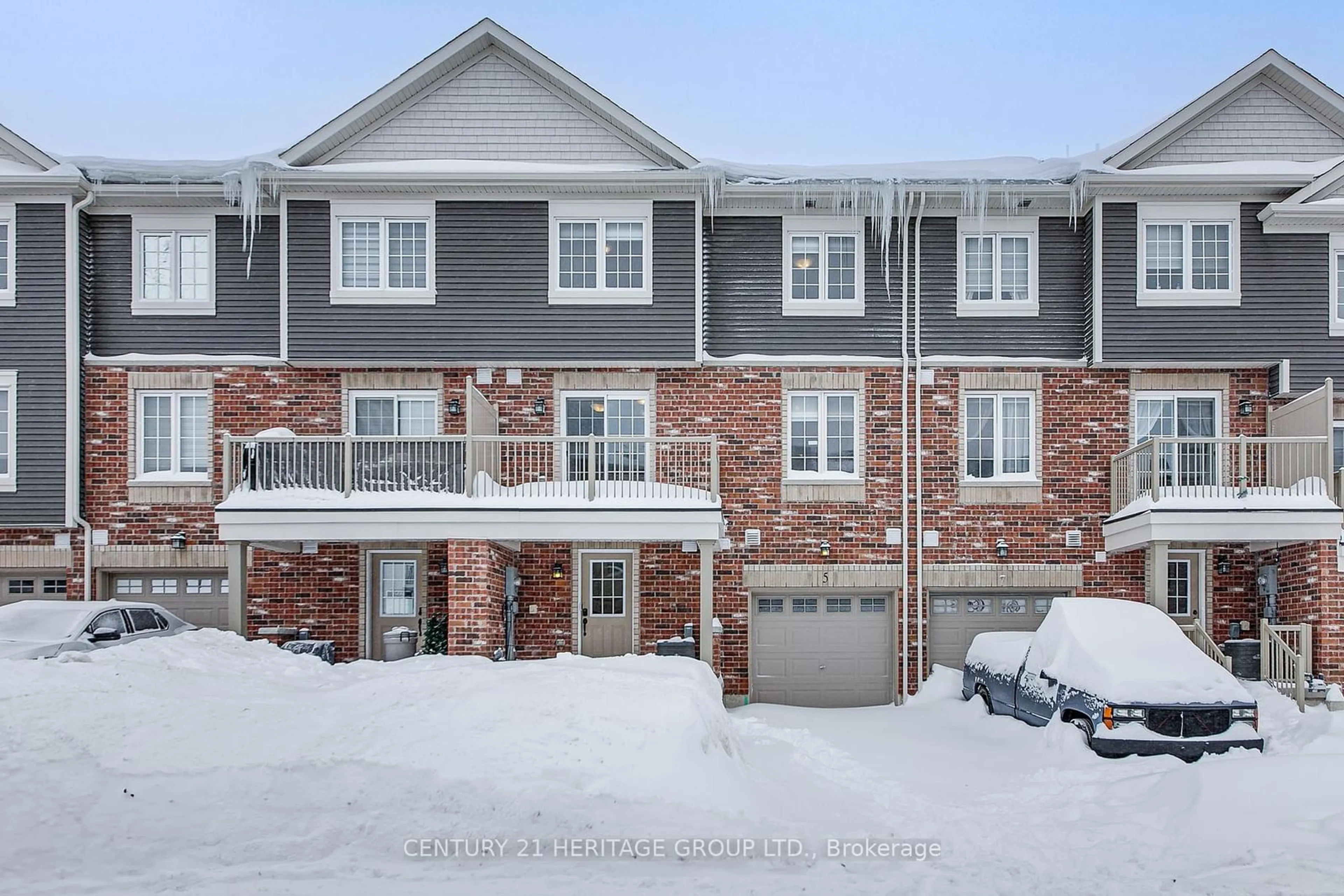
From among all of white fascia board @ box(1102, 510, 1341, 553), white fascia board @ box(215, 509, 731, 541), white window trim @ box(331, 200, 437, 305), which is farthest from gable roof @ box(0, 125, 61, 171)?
white fascia board @ box(1102, 510, 1341, 553)

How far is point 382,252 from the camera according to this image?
15.3 metres

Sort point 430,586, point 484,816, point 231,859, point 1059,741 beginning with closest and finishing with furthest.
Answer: point 231,859 → point 484,816 → point 1059,741 → point 430,586

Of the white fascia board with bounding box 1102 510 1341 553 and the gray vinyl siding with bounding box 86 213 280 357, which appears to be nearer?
the white fascia board with bounding box 1102 510 1341 553

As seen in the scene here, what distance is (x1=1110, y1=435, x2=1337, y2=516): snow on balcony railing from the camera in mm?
13844

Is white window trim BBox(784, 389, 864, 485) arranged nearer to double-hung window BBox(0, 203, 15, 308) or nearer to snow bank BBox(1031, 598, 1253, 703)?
snow bank BBox(1031, 598, 1253, 703)

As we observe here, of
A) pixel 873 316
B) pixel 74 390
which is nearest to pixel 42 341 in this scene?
pixel 74 390

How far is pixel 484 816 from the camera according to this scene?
Result: 7484mm

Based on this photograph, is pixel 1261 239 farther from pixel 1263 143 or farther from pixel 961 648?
pixel 961 648

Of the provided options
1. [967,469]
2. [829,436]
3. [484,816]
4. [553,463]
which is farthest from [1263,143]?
[484,816]

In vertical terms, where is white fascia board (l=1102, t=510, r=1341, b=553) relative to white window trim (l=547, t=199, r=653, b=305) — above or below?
below

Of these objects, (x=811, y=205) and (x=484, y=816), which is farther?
(x=811, y=205)

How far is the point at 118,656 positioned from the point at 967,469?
450 inches

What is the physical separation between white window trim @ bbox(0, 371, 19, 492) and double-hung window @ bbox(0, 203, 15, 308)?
41.4 inches

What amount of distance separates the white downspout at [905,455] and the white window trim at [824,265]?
57 cm
